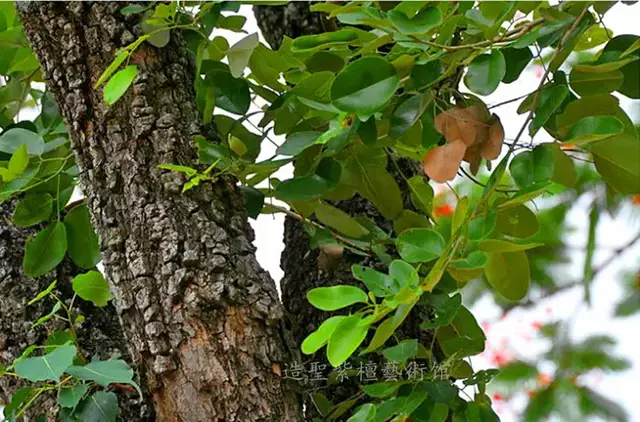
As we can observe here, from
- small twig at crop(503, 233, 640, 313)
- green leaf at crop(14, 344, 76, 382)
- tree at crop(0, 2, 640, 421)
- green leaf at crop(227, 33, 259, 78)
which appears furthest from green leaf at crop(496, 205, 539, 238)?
green leaf at crop(14, 344, 76, 382)

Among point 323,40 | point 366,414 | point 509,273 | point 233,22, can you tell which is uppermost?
point 233,22

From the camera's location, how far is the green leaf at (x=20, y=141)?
0.70 metres

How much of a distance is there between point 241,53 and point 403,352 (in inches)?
10.2

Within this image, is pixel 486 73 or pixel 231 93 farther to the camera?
pixel 231 93

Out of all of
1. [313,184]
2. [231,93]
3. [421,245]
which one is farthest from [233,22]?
[421,245]

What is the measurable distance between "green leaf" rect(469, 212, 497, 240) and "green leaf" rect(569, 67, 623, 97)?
11cm

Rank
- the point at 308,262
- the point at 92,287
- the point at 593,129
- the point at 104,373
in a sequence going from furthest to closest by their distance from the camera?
1. the point at 308,262
2. the point at 92,287
3. the point at 104,373
4. the point at 593,129

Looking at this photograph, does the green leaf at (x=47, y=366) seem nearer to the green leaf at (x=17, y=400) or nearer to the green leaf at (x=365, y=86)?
the green leaf at (x=17, y=400)

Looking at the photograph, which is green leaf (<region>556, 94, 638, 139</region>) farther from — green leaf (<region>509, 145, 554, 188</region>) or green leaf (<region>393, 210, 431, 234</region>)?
green leaf (<region>393, 210, 431, 234</region>)

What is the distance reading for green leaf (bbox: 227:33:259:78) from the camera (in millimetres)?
625

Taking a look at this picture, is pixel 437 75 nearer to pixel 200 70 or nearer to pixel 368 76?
pixel 368 76

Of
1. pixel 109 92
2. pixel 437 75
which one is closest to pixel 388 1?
pixel 437 75

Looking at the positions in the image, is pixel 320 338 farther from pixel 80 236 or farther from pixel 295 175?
pixel 80 236

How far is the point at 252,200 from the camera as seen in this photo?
0.71 m
